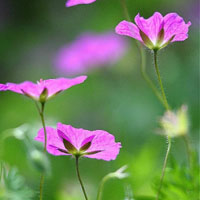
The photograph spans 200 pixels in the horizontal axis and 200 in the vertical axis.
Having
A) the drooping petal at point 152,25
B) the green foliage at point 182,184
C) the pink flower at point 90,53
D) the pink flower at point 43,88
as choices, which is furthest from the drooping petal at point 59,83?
the pink flower at point 90,53

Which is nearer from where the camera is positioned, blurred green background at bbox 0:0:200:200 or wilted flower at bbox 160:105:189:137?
wilted flower at bbox 160:105:189:137

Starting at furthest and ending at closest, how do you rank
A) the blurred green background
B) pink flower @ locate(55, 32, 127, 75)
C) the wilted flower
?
1. pink flower @ locate(55, 32, 127, 75)
2. the blurred green background
3. the wilted flower

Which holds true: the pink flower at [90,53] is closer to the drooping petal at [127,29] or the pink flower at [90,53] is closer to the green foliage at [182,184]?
the green foliage at [182,184]

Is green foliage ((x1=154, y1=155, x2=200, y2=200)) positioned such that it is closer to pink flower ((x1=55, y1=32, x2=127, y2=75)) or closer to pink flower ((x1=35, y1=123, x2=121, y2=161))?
pink flower ((x1=35, y1=123, x2=121, y2=161))

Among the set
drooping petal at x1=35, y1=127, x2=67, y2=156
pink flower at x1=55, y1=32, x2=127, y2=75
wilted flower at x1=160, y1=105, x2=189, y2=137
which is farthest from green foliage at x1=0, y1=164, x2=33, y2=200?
pink flower at x1=55, y1=32, x2=127, y2=75

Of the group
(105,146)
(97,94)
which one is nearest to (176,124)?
(105,146)

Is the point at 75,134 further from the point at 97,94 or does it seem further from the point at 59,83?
the point at 97,94

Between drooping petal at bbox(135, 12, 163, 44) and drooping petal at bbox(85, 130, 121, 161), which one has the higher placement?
drooping petal at bbox(135, 12, 163, 44)
